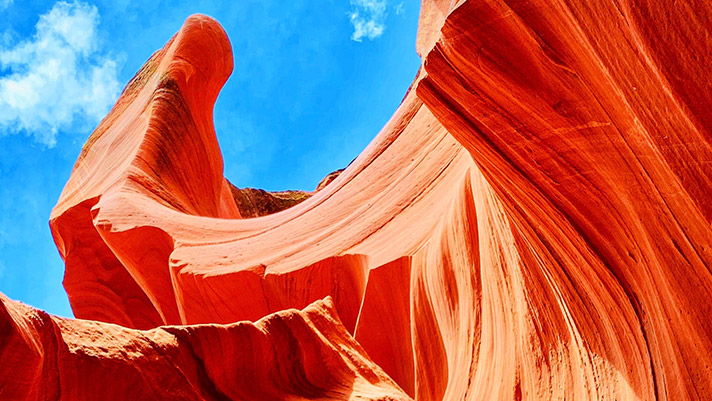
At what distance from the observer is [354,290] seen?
561cm

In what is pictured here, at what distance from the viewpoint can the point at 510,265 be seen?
3.50 meters

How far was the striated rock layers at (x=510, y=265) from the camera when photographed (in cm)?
188

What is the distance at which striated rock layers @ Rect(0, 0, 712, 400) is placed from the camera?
1.88 metres

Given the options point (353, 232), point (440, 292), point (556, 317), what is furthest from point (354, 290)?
point (556, 317)

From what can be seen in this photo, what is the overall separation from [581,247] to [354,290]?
3.26 m

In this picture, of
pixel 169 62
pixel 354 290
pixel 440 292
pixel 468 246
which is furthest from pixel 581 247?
pixel 169 62

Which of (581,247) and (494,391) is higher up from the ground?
(581,247)

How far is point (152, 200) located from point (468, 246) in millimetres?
4585

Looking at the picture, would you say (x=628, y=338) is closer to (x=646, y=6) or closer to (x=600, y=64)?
(x=600, y=64)

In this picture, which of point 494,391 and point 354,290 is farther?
point 354,290

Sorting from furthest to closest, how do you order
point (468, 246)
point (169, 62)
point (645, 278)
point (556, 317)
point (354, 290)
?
point (169, 62) → point (354, 290) → point (468, 246) → point (556, 317) → point (645, 278)

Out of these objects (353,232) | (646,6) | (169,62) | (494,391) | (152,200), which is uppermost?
(169,62)

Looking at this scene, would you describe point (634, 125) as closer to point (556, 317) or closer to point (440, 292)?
point (556, 317)

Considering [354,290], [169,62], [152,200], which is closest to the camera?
[354,290]
